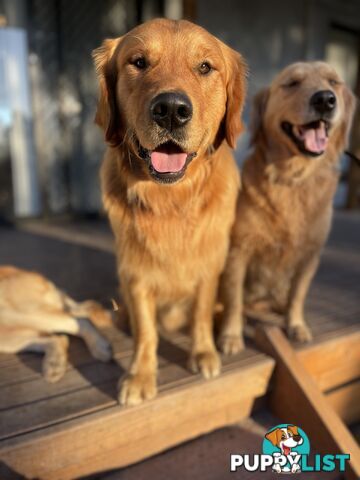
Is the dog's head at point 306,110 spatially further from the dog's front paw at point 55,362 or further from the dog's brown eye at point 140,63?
the dog's front paw at point 55,362

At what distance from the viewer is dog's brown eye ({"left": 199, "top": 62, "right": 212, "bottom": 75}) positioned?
1.45 meters

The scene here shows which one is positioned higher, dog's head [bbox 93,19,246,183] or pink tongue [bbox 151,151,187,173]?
dog's head [bbox 93,19,246,183]

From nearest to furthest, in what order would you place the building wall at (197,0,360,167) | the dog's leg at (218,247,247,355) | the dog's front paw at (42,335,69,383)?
the dog's front paw at (42,335,69,383) → the dog's leg at (218,247,247,355) → the building wall at (197,0,360,167)

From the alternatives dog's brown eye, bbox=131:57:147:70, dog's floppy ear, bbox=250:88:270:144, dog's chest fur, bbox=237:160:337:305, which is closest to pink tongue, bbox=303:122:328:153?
dog's chest fur, bbox=237:160:337:305

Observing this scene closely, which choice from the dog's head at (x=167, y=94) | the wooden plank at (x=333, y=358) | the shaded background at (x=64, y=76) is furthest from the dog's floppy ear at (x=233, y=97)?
the shaded background at (x=64, y=76)

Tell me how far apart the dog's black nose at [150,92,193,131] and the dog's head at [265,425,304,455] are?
1406mm

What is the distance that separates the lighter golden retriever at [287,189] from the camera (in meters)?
1.91

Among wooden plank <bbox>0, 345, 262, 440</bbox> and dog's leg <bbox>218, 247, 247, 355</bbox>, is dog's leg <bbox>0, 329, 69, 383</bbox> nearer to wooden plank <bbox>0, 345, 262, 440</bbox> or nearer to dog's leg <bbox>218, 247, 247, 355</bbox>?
wooden plank <bbox>0, 345, 262, 440</bbox>

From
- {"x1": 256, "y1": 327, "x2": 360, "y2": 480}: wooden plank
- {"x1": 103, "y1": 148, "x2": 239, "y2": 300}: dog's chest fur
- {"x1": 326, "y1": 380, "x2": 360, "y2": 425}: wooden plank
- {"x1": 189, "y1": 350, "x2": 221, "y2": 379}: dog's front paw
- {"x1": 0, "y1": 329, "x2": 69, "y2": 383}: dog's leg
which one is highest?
{"x1": 103, "y1": 148, "x2": 239, "y2": 300}: dog's chest fur

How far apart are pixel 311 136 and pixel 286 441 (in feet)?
4.79

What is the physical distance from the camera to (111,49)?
154cm

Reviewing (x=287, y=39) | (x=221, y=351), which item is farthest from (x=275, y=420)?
(x=287, y=39)

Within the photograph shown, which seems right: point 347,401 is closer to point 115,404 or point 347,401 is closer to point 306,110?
point 115,404

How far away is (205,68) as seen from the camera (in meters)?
1.47
